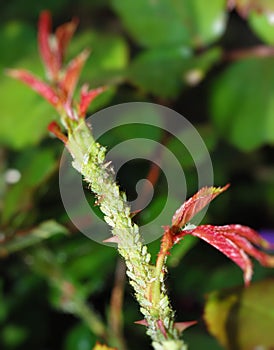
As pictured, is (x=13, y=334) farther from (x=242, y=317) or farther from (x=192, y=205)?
(x=192, y=205)

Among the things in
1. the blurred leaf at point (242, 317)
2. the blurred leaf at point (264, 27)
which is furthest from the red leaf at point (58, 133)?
the blurred leaf at point (264, 27)

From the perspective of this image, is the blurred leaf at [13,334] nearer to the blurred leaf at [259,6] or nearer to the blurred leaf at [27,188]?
the blurred leaf at [27,188]

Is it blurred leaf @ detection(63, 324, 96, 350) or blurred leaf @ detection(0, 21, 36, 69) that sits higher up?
blurred leaf @ detection(0, 21, 36, 69)

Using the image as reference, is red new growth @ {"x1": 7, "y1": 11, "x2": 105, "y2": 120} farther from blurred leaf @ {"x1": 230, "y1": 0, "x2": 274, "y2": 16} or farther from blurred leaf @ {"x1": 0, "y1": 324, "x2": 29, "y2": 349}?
blurred leaf @ {"x1": 0, "y1": 324, "x2": 29, "y2": 349}

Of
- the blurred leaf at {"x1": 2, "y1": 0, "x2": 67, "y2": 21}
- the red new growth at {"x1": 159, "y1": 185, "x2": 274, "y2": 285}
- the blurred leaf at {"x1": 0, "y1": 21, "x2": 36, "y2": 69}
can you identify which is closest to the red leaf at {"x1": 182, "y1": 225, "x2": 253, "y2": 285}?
the red new growth at {"x1": 159, "y1": 185, "x2": 274, "y2": 285}

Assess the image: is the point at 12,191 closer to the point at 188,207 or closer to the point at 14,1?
A: the point at 188,207
